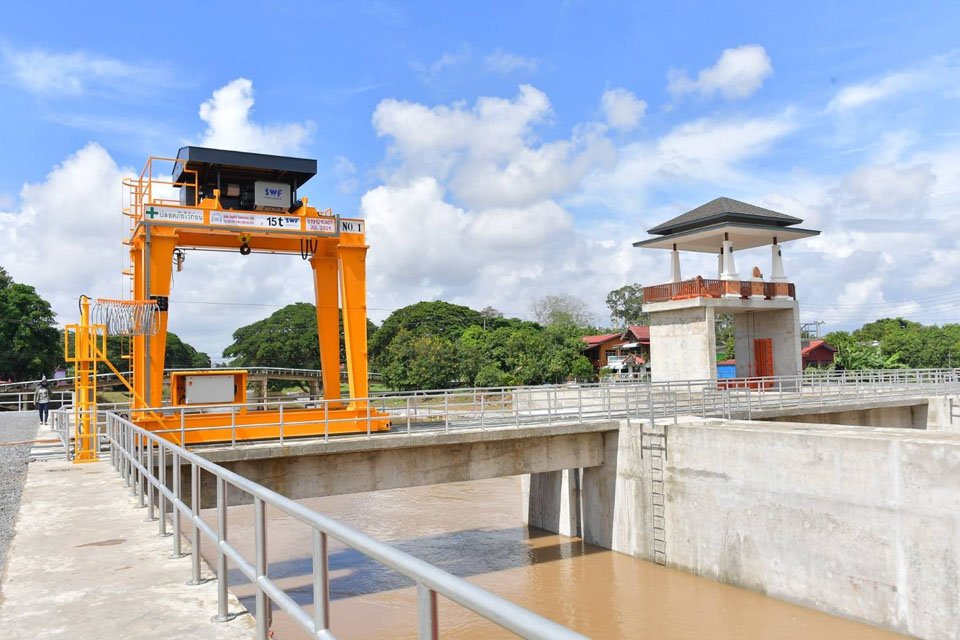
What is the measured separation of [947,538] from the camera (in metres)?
12.2

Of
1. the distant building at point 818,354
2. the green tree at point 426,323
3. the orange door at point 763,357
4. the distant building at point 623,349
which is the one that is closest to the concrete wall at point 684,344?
the orange door at point 763,357

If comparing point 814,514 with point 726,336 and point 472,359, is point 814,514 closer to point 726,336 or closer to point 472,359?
point 472,359

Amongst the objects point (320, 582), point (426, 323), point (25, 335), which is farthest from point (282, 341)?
point (320, 582)

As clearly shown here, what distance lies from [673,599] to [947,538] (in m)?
5.41

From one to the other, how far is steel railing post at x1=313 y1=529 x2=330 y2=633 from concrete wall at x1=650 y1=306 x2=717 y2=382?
29129mm

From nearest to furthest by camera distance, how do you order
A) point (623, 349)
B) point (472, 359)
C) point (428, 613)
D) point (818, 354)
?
point (428, 613) → point (472, 359) → point (818, 354) → point (623, 349)

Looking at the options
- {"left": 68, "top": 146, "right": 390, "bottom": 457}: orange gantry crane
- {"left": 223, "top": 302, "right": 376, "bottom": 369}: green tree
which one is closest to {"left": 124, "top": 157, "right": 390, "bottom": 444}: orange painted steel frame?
{"left": 68, "top": 146, "right": 390, "bottom": 457}: orange gantry crane

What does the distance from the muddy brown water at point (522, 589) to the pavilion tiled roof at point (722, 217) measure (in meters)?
17.0

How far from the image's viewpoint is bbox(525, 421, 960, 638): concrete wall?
488 inches

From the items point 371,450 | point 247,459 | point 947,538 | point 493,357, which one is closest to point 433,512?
point 371,450

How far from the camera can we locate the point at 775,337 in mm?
34562

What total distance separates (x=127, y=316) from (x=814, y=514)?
47.2 ft

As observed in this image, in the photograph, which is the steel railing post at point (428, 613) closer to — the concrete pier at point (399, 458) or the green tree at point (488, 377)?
the concrete pier at point (399, 458)

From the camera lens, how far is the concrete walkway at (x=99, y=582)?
5.05 m
